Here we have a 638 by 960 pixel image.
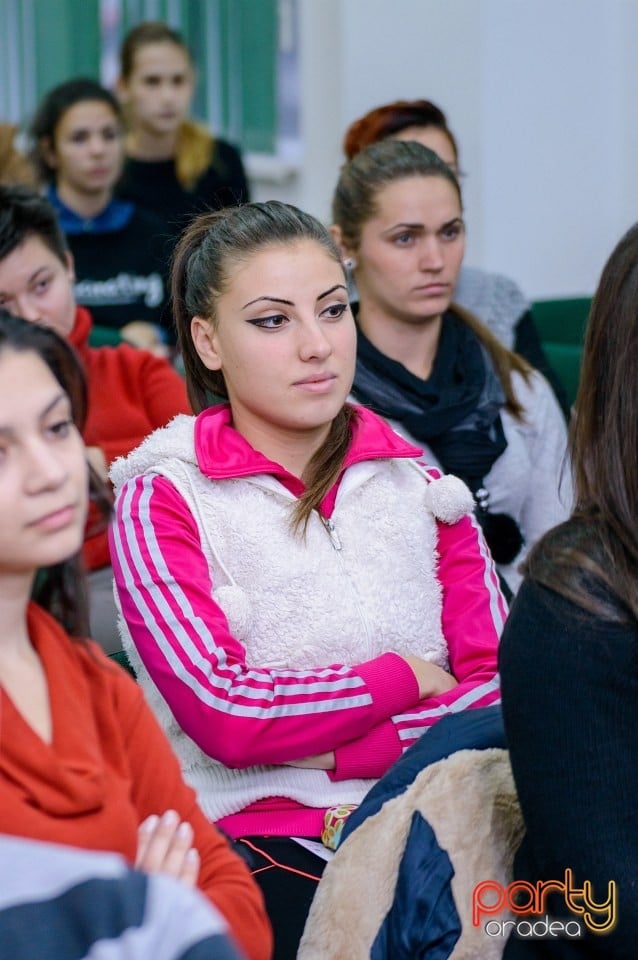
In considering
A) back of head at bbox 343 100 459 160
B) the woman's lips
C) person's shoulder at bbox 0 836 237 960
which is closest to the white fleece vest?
the woman's lips

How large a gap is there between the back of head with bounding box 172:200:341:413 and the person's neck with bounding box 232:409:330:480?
12cm

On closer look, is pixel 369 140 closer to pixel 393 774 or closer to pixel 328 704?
pixel 328 704

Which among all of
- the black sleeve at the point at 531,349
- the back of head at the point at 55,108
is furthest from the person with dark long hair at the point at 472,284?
Result: the back of head at the point at 55,108

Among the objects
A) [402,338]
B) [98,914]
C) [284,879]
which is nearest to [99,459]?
[402,338]

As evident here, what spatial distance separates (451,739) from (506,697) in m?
0.13

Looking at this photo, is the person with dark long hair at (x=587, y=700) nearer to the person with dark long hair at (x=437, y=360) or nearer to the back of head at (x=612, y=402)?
the back of head at (x=612, y=402)

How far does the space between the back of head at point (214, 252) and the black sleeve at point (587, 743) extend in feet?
2.50

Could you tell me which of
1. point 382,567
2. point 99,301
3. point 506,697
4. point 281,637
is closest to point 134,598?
point 281,637

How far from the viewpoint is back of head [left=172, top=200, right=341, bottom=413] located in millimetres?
1811

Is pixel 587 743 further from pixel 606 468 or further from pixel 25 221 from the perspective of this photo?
pixel 25 221

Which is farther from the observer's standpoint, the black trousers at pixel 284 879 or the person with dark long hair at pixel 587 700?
the black trousers at pixel 284 879

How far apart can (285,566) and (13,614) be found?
0.58m

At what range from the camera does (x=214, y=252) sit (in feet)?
5.99

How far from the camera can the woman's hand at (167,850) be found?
3.74 feet
